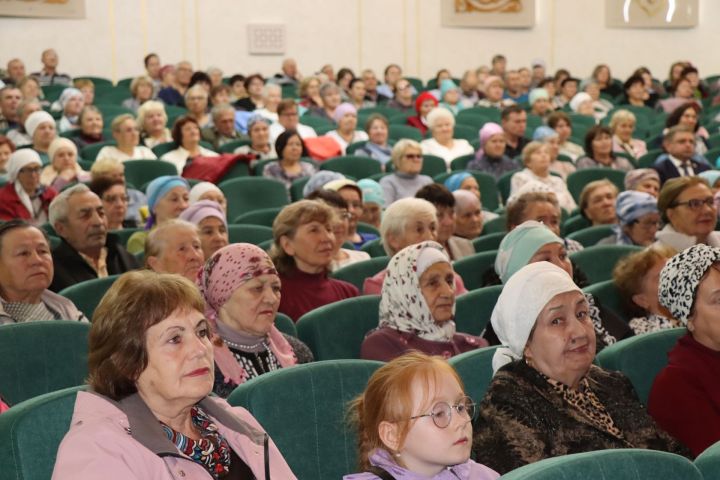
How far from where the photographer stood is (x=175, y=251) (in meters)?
4.23

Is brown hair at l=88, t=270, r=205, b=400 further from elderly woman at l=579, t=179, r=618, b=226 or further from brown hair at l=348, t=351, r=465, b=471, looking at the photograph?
elderly woman at l=579, t=179, r=618, b=226

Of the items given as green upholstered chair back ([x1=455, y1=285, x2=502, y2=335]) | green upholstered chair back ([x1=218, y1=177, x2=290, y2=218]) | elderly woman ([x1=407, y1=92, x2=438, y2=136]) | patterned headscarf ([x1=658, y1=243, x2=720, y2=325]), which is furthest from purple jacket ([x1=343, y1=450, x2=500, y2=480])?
elderly woman ([x1=407, y1=92, x2=438, y2=136])

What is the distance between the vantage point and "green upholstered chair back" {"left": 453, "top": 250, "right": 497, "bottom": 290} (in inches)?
185

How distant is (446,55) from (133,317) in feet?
48.9

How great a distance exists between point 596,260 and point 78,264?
230 cm

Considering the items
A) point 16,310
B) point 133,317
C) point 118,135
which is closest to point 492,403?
point 133,317

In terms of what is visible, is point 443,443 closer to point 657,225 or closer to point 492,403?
point 492,403

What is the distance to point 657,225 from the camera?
18.0 ft

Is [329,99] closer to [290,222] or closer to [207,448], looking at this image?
[290,222]

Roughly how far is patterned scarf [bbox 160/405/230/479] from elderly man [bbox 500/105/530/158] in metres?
6.77

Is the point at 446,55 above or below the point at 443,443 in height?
above

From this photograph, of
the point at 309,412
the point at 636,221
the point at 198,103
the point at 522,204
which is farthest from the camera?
the point at 198,103

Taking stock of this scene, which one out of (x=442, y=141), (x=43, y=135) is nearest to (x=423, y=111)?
(x=442, y=141)

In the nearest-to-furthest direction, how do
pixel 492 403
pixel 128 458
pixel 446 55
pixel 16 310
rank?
pixel 128 458
pixel 492 403
pixel 16 310
pixel 446 55
